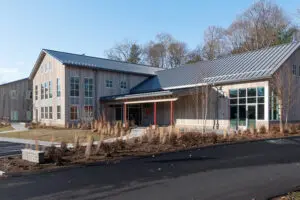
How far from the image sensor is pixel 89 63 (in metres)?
32.0

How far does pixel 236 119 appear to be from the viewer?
2322 centimetres

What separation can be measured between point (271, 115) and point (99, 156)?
15.4 meters

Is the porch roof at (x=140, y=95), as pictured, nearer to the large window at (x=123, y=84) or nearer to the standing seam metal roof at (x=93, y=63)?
the large window at (x=123, y=84)

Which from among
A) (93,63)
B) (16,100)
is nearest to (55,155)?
(93,63)

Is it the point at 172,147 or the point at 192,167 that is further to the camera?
the point at 172,147

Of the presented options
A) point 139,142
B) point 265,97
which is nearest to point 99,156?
point 139,142

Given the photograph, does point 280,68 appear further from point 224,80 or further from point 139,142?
point 139,142

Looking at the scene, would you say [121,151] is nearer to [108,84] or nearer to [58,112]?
[58,112]

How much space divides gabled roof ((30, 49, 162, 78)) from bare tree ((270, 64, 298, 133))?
17.8 meters

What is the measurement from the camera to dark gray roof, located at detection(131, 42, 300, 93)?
22.8m

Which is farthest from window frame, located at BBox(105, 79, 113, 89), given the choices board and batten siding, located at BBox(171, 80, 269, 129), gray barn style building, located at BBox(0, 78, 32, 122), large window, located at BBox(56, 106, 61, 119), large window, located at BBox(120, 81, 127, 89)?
gray barn style building, located at BBox(0, 78, 32, 122)

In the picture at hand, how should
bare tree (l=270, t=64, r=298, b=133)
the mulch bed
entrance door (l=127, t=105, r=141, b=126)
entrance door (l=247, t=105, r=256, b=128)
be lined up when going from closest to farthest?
1. the mulch bed
2. bare tree (l=270, t=64, r=298, b=133)
3. entrance door (l=247, t=105, r=256, b=128)
4. entrance door (l=127, t=105, r=141, b=126)

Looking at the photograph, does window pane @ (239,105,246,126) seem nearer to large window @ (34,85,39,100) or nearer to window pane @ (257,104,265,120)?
window pane @ (257,104,265,120)

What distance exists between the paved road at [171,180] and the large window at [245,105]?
10879 mm
